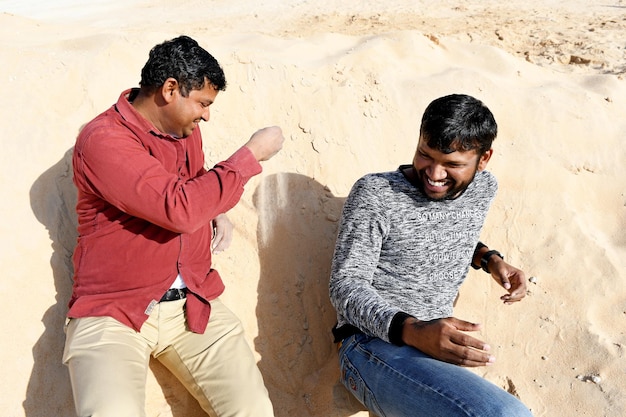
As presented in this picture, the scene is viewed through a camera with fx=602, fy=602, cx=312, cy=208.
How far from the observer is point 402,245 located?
2416 millimetres

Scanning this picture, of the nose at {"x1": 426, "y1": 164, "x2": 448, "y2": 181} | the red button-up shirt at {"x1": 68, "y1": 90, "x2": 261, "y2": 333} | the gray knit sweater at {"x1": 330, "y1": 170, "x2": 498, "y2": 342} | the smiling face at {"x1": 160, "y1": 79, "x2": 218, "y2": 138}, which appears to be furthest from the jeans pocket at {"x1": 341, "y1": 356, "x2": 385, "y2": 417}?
the smiling face at {"x1": 160, "y1": 79, "x2": 218, "y2": 138}

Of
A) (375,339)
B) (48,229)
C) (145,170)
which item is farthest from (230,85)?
(375,339)

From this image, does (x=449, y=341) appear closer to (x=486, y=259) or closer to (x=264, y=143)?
(x=486, y=259)

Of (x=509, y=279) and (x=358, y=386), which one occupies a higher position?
(x=509, y=279)

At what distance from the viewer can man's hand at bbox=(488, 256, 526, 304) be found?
2.52 metres

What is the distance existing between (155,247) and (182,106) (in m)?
0.53

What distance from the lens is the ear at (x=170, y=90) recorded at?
211 cm

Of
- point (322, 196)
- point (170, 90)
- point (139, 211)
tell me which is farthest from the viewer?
point (322, 196)

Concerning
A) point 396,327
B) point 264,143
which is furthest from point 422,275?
point 264,143

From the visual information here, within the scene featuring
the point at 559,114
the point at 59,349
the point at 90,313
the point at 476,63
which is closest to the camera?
the point at 90,313

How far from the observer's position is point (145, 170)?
2.00m

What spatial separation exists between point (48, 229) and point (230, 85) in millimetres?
1297

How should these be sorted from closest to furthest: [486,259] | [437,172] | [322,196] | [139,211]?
[139,211] → [437,172] → [486,259] → [322,196]

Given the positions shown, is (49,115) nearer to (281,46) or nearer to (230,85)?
(230,85)
